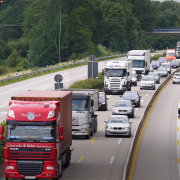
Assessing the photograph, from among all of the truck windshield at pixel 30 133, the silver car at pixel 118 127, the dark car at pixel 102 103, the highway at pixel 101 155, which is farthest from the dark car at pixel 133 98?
the truck windshield at pixel 30 133

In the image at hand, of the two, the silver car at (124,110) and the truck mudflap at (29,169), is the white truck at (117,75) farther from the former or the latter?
the truck mudflap at (29,169)

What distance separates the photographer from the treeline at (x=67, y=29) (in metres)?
92.6

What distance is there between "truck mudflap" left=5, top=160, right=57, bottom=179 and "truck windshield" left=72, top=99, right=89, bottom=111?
10.7 meters

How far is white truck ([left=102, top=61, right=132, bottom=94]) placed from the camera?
47928 mm

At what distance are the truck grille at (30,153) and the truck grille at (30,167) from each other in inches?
8.5

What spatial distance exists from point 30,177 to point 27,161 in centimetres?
60

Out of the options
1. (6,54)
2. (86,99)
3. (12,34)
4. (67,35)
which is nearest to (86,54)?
(67,35)

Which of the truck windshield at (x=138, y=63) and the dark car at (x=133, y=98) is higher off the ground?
the truck windshield at (x=138, y=63)

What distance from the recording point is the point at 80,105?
26.7 meters

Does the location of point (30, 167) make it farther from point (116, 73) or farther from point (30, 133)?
point (116, 73)

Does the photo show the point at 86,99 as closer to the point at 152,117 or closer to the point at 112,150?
A: the point at 112,150

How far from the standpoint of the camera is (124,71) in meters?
48.2

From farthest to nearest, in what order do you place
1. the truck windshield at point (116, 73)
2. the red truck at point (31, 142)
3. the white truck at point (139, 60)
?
the white truck at point (139, 60) → the truck windshield at point (116, 73) → the red truck at point (31, 142)

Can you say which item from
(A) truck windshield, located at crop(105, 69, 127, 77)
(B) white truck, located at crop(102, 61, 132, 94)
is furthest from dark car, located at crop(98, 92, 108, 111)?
(A) truck windshield, located at crop(105, 69, 127, 77)
